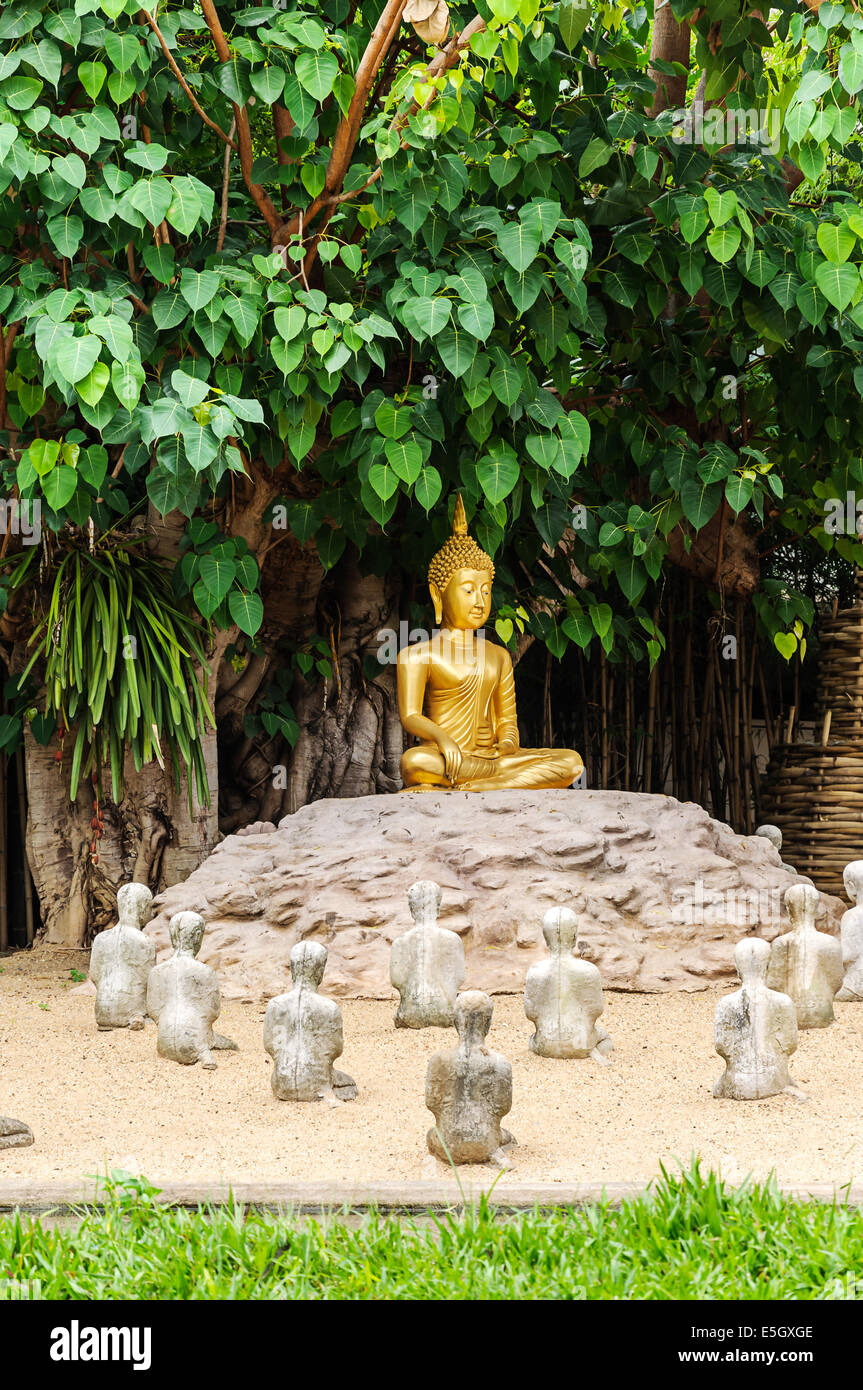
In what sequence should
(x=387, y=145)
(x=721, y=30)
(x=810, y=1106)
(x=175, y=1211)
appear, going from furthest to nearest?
(x=721, y=30)
(x=387, y=145)
(x=810, y=1106)
(x=175, y=1211)

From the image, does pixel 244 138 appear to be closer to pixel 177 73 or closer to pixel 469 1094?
pixel 177 73

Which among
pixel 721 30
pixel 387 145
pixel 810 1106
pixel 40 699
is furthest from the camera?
pixel 40 699

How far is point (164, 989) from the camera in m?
3.80

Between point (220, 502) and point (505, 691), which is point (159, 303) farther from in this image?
point (505, 691)

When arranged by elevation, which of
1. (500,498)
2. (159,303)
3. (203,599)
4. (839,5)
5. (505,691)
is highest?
(839,5)

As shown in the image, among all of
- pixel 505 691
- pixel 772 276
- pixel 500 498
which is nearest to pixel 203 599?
pixel 500 498

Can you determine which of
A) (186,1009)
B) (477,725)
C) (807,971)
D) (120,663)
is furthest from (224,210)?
(807,971)

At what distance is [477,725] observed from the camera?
6.28 metres

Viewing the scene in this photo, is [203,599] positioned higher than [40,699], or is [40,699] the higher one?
[203,599]

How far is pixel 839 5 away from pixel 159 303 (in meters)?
2.55

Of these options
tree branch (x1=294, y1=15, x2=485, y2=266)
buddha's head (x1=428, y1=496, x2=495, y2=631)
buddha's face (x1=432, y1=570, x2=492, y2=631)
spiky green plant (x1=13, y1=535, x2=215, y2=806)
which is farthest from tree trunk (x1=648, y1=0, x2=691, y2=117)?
spiky green plant (x1=13, y1=535, x2=215, y2=806)

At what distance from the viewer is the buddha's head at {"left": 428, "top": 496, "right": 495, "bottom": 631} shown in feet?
19.8

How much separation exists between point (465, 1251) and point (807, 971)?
2246 mm

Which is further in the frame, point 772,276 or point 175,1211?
point 772,276
